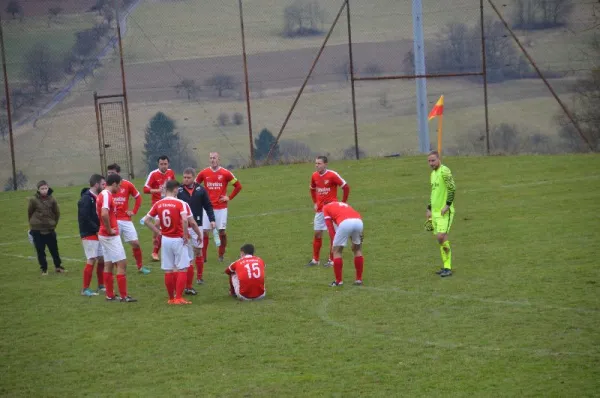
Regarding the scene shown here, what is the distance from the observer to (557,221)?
24141mm

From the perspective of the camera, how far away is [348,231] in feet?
58.2

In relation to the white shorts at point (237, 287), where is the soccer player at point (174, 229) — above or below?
above

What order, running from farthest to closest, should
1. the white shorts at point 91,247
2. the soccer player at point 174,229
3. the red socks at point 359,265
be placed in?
the white shorts at point 91,247 < the red socks at point 359,265 < the soccer player at point 174,229

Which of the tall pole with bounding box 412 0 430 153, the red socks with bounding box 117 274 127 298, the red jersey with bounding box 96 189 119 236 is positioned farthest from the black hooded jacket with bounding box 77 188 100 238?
the tall pole with bounding box 412 0 430 153

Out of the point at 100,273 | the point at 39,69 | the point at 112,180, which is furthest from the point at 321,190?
the point at 39,69

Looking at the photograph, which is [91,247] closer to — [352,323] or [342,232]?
[342,232]

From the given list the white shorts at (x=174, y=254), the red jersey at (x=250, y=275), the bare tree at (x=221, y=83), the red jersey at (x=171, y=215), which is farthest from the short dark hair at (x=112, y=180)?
the bare tree at (x=221, y=83)

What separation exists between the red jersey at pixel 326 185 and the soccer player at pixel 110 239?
4742 millimetres

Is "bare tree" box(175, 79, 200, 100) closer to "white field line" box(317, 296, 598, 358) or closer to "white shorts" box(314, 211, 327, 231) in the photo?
"white shorts" box(314, 211, 327, 231)

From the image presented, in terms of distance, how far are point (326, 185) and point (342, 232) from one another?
2.96 meters

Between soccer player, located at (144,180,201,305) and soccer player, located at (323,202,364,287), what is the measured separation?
2.69m

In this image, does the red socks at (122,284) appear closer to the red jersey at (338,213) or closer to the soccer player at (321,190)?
the red jersey at (338,213)

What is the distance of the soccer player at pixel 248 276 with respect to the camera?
679 inches

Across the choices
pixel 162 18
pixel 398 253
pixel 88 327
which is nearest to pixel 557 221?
pixel 398 253
